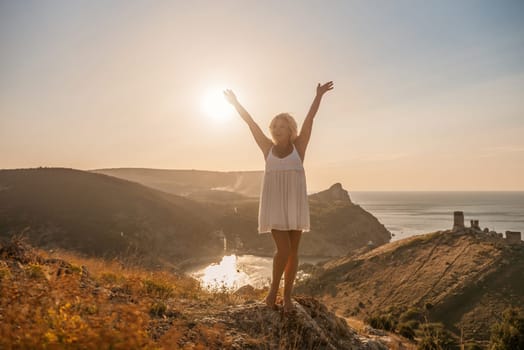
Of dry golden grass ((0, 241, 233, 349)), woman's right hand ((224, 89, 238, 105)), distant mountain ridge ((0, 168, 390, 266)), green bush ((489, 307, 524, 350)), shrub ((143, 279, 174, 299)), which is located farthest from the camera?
distant mountain ridge ((0, 168, 390, 266))

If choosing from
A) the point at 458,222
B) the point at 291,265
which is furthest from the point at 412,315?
the point at 291,265

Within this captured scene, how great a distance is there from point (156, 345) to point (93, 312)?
3.07ft

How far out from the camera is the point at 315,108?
4.94 metres

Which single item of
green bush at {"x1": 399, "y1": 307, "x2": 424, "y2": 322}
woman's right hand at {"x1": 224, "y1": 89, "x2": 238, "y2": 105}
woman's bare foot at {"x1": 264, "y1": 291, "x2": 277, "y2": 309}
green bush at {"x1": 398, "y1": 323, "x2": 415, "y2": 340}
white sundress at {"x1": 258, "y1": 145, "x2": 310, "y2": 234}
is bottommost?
green bush at {"x1": 399, "y1": 307, "x2": 424, "y2": 322}

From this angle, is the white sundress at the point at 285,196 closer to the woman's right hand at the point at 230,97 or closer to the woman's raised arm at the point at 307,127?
the woman's raised arm at the point at 307,127

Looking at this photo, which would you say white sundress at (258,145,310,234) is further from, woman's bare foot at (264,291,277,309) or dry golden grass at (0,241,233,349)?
dry golden grass at (0,241,233,349)

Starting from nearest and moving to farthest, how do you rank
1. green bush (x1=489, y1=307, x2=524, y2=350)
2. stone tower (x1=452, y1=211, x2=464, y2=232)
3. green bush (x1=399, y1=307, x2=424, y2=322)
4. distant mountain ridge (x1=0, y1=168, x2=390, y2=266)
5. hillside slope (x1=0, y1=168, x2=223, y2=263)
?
green bush (x1=489, y1=307, x2=524, y2=350), green bush (x1=399, y1=307, x2=424, y2=322), stone tower (x1=452, y1=211, x2=464, y2=232), hillside slope (x1=0, y1=168, x2=223, y2=263), distant mountain ridge (x1=0, y1=168, x2=390, y2=266)

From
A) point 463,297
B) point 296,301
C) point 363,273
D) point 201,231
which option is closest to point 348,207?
point 201,231

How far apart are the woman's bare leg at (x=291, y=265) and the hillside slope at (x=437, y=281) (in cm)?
2862

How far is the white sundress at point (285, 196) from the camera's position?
177 inches

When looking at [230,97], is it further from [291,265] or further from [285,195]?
[291,265]

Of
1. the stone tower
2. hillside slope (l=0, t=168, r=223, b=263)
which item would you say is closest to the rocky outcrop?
hillside slope (l=0, t=168, r=223, b=263)

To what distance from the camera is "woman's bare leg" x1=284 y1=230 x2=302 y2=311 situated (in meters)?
4.64

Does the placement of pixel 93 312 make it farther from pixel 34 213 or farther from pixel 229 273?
pixel 34 213
